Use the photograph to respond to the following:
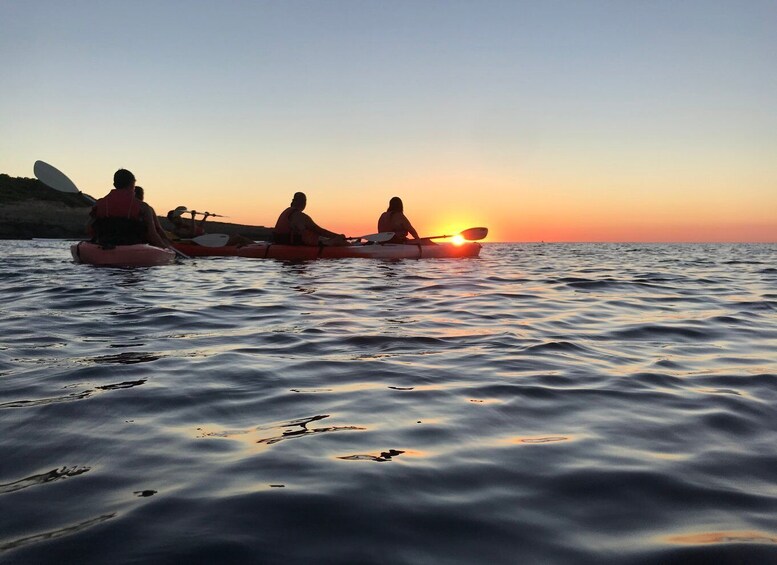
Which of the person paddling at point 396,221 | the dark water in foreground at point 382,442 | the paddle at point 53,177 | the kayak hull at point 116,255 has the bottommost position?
the dark water in foreground at point 382,442

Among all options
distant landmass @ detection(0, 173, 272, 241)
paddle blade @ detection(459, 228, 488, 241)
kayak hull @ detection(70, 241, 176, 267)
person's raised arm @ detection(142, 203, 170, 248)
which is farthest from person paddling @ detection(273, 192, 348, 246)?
distant landmass @ detection(0, 173, 272, 241)

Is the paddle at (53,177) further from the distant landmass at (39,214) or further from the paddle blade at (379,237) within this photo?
the distant landmass at (39,214)

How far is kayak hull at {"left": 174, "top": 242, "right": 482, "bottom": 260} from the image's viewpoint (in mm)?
15656

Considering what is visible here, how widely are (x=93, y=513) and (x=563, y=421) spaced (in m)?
1.98

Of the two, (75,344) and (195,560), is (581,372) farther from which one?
(75,344)

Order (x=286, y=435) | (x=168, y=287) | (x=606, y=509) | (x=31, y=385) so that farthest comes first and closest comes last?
(x=168, y=287) → (x=31, y=385) → (x=286, y=435) → (x=606, y=509)

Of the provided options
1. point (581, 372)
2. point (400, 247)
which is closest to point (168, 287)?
point (581, 372)

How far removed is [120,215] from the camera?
11953 mm

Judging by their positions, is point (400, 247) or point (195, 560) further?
point (400, 247)

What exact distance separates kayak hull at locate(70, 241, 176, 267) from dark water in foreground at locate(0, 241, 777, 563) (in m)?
6.65

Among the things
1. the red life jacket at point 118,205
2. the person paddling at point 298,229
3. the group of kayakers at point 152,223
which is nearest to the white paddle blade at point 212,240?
the group of kayakers at point 152,223

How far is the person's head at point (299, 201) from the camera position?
15336 millimetres

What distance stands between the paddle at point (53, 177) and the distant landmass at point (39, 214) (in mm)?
26635

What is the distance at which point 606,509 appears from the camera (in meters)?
1.82
